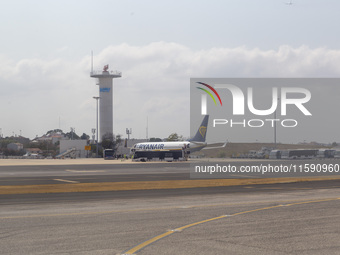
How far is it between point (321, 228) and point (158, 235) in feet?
17.2

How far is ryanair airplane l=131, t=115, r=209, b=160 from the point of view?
10100 centimetres

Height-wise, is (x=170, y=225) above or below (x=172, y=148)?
below

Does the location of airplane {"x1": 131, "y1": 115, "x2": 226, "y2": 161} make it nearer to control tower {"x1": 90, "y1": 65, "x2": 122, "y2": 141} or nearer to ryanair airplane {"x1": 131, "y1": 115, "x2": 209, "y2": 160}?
ryanair airplane {"x1": 131, "y1": 115, "x2": 209, "y2": 160}

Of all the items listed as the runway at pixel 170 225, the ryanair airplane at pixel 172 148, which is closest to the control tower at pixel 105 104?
the ryanair airplane at pixel 172 148

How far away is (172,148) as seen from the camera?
10119 centimetres

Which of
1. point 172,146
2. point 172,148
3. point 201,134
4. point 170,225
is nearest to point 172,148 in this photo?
point 172,148

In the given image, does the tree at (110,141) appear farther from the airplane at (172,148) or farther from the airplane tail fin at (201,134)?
the airplane tail fin at (201,134)

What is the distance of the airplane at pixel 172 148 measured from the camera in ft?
331

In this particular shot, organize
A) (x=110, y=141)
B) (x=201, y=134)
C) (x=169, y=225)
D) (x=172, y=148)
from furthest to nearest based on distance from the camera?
(x=110, y=141) < (x=201, y=134) < (x=172, y=148) < (x=169, y=225)

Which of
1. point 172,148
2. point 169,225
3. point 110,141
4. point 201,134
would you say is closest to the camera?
point 169,225

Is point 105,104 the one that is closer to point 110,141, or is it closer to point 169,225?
point 110,141

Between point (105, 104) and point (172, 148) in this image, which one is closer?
point (172, 148)

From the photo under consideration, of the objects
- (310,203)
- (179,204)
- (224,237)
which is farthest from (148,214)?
(310,203)

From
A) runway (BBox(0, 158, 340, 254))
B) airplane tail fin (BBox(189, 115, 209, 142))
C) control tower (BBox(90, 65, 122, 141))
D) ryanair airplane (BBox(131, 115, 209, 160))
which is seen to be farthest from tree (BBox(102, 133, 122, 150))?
runway (BBox(0, 158, 340, 254))
